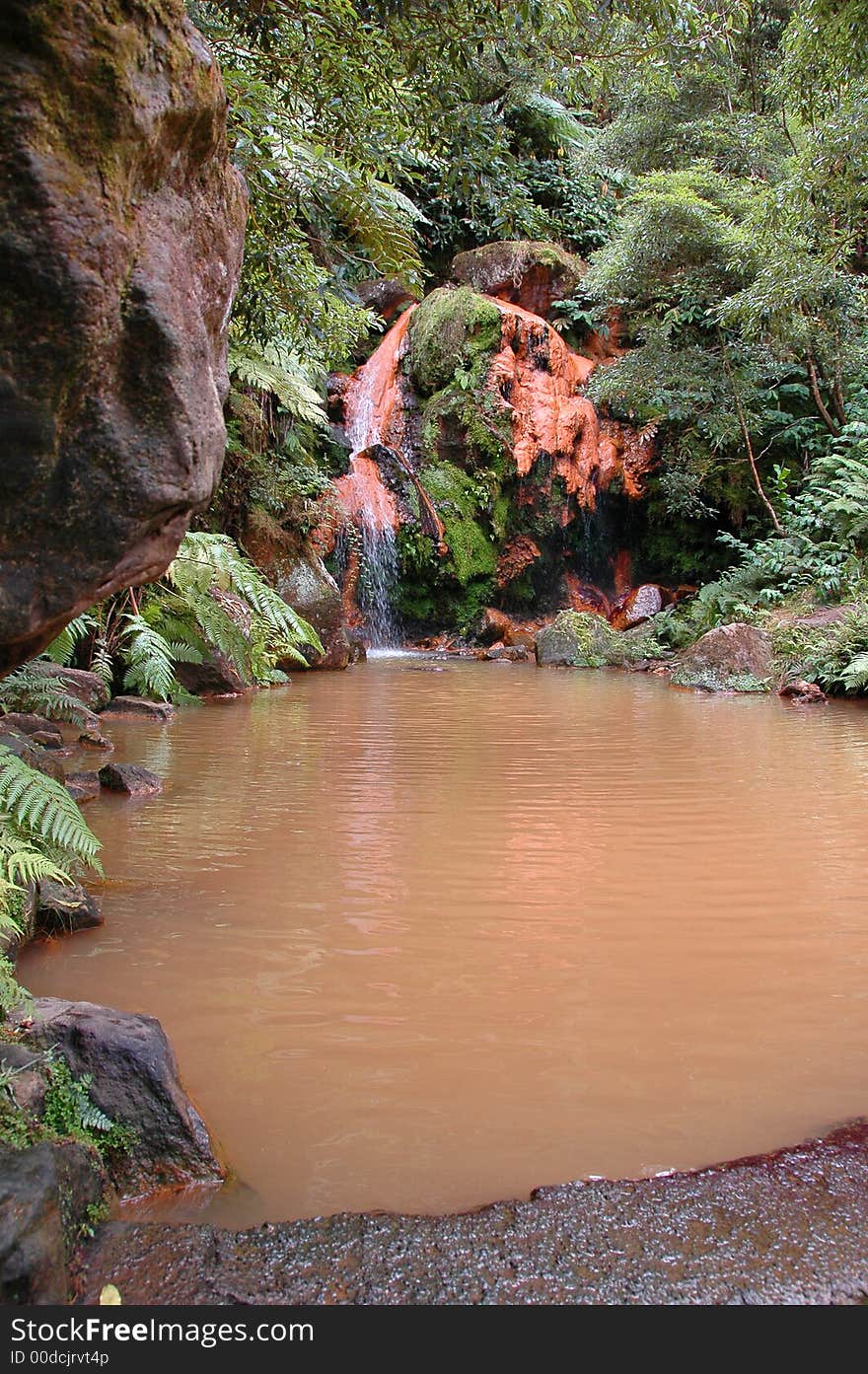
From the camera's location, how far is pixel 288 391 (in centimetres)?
1112

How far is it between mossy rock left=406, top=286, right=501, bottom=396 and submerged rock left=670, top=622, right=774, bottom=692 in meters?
7.85

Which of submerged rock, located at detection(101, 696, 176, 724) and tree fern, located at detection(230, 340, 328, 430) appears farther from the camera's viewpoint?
tree fern, located at detection(230, 340, 328, 430)

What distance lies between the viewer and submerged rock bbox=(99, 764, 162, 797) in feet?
14.7

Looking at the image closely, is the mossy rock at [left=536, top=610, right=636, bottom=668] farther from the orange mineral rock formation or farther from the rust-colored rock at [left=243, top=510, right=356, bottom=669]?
the orange mineral rock formation

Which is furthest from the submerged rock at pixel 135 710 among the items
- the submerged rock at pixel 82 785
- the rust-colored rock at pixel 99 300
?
the rust-colored rock at pixel 99 300

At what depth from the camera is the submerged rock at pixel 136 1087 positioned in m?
1.64

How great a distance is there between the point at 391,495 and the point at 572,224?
9168 millimetres

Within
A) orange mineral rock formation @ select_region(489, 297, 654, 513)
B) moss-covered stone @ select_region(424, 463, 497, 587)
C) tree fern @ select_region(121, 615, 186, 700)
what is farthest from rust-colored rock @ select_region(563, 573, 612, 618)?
tree fern @ select_region(121, 615, 186, 700)

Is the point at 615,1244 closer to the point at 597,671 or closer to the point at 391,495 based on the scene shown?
the point at 597,671

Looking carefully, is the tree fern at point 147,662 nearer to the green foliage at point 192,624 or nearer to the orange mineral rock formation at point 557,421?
the green foliage at point 192,624

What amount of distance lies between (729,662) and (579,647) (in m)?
2.64

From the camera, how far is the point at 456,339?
16.8 metres

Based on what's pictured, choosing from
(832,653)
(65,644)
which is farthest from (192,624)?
(832,653)

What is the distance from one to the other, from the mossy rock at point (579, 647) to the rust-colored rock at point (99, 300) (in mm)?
11255
